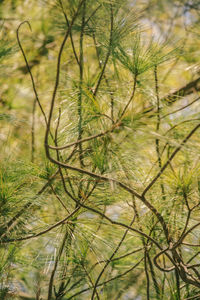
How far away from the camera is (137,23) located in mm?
703

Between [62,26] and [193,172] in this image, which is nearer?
[193,172]

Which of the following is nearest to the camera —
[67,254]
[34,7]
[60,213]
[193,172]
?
[193,172]

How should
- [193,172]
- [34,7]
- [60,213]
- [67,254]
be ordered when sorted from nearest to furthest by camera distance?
[193,172]
[67,254]
[60,213]
[34,7]

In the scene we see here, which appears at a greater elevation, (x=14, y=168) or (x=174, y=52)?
(x=174, y=52)

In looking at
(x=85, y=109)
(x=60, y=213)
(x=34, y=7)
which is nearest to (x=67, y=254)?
(x=60, y=213)

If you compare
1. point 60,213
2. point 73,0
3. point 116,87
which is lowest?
point 60,213

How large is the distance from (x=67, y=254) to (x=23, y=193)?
13 centimetres

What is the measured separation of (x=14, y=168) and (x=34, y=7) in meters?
0.86

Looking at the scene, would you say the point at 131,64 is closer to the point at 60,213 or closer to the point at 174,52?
the point at 174,52

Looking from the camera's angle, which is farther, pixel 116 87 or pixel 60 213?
pixel 60 213

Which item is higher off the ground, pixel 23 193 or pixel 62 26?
pixel 62 26

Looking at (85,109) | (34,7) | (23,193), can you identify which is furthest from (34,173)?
(34,7)

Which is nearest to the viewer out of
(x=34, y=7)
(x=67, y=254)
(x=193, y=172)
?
(x=193, y=172)

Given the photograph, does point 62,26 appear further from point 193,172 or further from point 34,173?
point 193,172
